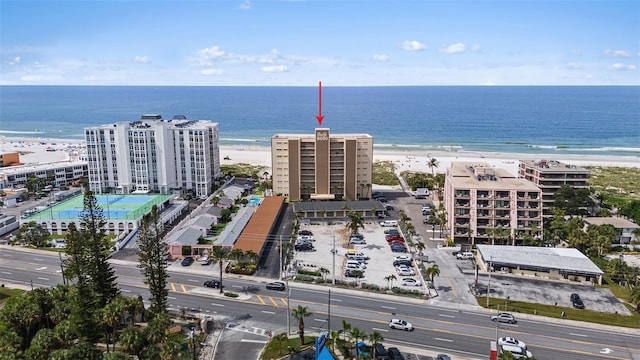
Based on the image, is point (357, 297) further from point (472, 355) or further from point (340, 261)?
point (472, 355)

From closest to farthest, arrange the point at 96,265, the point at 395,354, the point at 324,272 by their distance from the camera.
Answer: the point at 395,354 < the point at 96,265 < the point at 324,272

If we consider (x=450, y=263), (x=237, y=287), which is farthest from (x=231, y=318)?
(x=450, y=263)

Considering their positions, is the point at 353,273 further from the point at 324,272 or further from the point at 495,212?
the point at 495,212

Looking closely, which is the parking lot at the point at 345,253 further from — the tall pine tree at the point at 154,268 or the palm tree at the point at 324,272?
the tall pine tree at the point at 154,268

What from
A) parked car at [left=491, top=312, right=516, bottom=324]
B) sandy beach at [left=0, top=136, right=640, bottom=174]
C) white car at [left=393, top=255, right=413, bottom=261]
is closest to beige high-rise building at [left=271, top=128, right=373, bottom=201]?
white car at [left=393, top=255, right=413, bottom=261]

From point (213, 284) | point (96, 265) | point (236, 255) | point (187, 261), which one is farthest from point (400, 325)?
point (187, 261)

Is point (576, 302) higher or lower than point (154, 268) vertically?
lower

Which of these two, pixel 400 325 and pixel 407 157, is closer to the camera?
pixel 400 325

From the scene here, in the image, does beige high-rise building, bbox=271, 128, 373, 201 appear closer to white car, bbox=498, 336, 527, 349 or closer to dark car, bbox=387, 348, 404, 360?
dark car, bbox=387, 348, 404, 360
